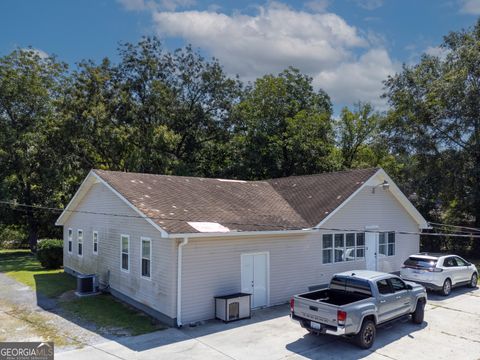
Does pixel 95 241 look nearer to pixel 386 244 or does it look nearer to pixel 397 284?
pixel 397 284

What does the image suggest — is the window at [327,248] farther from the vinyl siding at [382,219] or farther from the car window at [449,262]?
the car window at [449,262]

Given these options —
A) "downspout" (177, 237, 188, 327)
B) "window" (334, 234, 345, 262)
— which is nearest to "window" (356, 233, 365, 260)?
"window" (334, 234, 345, 262)

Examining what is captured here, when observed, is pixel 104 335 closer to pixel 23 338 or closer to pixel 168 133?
pixel 23 338

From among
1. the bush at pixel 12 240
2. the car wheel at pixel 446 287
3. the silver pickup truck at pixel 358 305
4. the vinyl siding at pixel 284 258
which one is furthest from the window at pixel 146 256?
the bush at pixel 12 240

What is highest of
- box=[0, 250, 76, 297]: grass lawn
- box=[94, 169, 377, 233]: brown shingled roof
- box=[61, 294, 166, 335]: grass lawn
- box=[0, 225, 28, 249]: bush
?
box=[94, 169, 377, 233]: brown shingled roof

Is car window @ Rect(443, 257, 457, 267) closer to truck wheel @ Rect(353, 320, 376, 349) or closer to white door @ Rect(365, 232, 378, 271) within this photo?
white door @ Rect(365, 232, 378, 271)

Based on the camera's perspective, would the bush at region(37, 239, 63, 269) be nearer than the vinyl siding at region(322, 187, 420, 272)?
No

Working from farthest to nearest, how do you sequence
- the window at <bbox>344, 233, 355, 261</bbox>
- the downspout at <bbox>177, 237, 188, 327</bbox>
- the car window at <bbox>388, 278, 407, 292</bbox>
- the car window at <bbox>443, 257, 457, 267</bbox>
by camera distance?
the window at <bbox>344, 233, 355, 261</bbox> → the car window at <bbox>443, 257, 457, 267</bbox> → the downspout at <bbox>177, 237, 188, 327</bbox> → the car window at <bbox>388, 278, 407, 292</bbox>

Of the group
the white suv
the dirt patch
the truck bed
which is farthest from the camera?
the white suv
